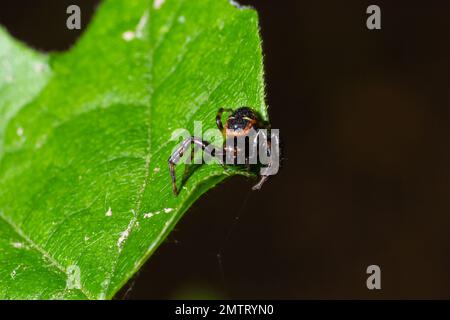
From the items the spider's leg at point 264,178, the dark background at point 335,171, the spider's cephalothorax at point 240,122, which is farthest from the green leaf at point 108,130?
the dark background at point 335,171

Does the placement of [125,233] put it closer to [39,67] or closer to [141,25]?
[141,25]

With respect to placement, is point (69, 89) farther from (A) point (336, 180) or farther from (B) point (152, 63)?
(A) point (336, 180)

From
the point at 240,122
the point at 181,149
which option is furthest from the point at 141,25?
the point at 181,149

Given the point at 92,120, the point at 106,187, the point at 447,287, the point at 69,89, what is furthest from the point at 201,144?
the point at 447,287

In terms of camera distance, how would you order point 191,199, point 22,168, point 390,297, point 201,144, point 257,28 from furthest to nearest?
point 390,297 → point 22,168 → point 201,144 → point 257,28 → point 191,199

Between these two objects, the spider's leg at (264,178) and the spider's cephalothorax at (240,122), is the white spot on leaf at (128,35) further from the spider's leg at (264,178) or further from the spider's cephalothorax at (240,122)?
the spider's leg at (264,178)

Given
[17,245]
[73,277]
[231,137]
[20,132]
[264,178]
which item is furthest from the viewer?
[20,132]

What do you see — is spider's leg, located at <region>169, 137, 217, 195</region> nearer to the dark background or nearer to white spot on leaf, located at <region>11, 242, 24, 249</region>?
white spot on leaf, located at <region>11, 242, 24, 249</region>
